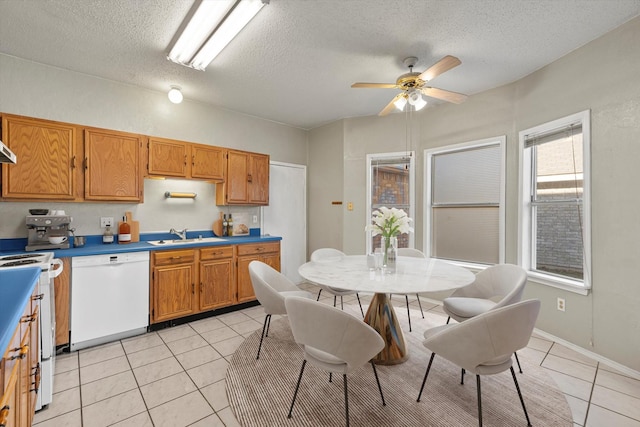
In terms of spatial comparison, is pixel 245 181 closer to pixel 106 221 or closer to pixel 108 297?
pixel 106 221

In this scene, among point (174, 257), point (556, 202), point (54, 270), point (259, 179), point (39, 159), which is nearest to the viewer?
point (54, 270)

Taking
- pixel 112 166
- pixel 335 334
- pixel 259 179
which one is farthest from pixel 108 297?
pixel 335 334

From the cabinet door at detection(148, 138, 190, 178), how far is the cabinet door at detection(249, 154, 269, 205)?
90 centimetres

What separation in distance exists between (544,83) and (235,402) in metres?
4.12

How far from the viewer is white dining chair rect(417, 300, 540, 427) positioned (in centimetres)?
144

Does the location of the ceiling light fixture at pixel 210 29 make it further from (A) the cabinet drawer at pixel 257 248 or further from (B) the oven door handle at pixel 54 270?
(A) the cabinet drawer at pixel 257 248

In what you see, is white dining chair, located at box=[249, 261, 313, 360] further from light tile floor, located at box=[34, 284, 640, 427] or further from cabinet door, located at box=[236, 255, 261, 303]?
cabinet door, located at box=[236, 255, 261, 303]

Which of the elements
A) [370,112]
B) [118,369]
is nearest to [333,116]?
[370,112]

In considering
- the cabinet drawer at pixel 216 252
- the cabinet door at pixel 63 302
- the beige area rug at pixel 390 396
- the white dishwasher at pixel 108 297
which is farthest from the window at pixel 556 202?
the cabinet door at pixel 63 302

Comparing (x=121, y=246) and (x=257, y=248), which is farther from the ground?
(x=121, y=246)

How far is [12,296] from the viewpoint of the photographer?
133 centimetres

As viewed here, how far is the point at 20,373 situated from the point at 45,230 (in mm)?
2041

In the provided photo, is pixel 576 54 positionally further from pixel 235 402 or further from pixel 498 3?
pixel 235 402

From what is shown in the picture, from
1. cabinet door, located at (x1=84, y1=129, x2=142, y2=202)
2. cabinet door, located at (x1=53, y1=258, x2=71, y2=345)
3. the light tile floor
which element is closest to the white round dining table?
the light tile floor
